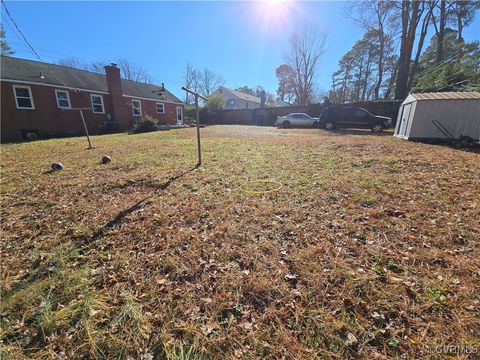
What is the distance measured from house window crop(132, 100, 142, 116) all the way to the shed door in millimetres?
20332

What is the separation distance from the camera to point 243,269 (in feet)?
7.30

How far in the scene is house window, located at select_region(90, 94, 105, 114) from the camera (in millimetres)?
16625

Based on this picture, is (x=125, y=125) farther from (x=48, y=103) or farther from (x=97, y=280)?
(x=97, y=280)

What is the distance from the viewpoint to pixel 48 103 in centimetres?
1402

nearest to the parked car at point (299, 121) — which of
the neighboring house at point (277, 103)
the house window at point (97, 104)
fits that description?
the house window at point (97, 104)

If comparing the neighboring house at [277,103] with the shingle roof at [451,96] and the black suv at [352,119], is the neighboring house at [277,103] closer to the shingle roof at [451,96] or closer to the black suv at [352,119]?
the black suv at [352,119]

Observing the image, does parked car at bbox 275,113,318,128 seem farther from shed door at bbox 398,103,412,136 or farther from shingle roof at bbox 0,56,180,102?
shingle roof at bbox 0,56,180,102

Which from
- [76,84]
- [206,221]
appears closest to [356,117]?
[206,221]

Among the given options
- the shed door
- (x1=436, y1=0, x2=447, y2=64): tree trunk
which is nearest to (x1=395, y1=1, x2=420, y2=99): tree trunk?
(x1=436, y1=0, x2=447, y2=64): tree trunk

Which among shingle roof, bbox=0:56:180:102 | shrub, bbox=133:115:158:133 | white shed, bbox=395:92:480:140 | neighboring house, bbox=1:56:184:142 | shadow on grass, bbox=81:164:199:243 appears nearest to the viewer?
shadow on grass, bbox=81:164:199:243

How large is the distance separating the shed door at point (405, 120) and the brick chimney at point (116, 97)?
19.7 meters

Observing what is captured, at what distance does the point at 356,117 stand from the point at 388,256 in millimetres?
14661

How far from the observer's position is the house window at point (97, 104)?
1662 cm

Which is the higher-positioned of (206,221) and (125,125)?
(125,125)
